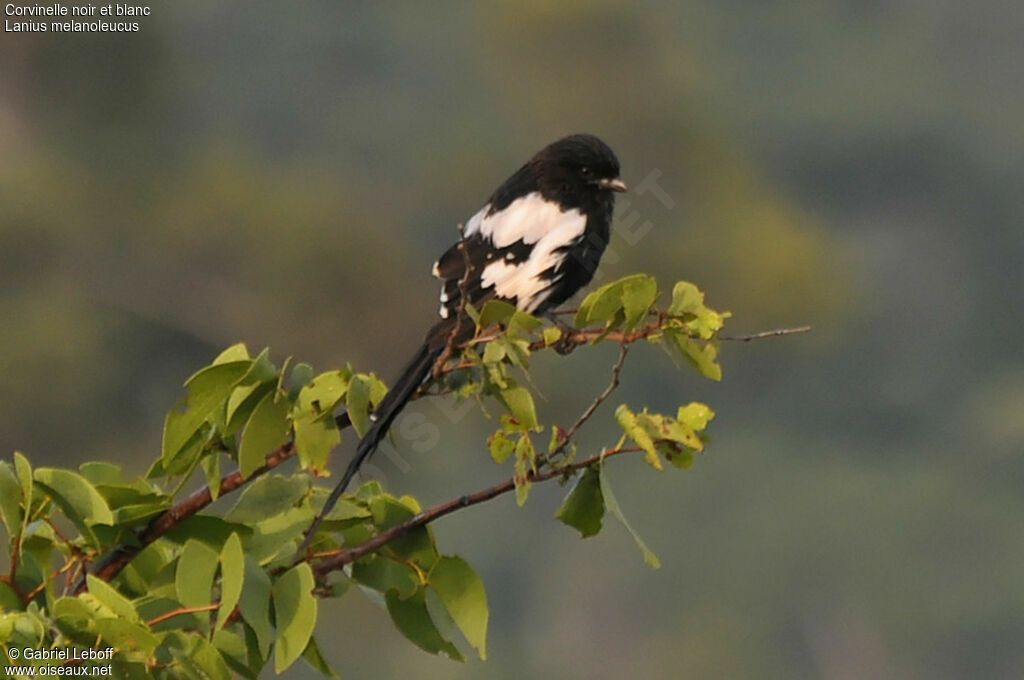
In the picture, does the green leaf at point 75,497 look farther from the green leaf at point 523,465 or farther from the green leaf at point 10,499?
the green leaf at point 523,465

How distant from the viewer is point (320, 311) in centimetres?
2039

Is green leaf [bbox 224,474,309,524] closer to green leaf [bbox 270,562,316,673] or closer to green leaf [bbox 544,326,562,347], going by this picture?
green leaf [bbox 270,562,316,673]

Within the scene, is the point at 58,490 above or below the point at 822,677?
above

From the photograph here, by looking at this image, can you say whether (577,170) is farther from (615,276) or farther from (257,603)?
(615,276)

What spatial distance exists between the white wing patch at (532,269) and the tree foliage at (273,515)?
948 millimetres

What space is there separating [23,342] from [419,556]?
17.9 meters

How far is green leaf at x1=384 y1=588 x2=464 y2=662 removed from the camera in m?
1.92

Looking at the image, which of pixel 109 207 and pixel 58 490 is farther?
pixel 109 207

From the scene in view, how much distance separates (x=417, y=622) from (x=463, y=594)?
0.25ft

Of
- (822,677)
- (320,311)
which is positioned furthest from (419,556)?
(822,677)

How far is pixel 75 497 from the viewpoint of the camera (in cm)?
172

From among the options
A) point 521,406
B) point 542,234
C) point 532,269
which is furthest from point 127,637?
point 542,234

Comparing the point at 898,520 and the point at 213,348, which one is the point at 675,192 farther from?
the point at 213,348

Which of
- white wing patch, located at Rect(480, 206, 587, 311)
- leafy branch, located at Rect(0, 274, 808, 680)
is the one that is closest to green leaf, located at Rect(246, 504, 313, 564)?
leafy branch, located at Rect(0, 274, 808, 680)
